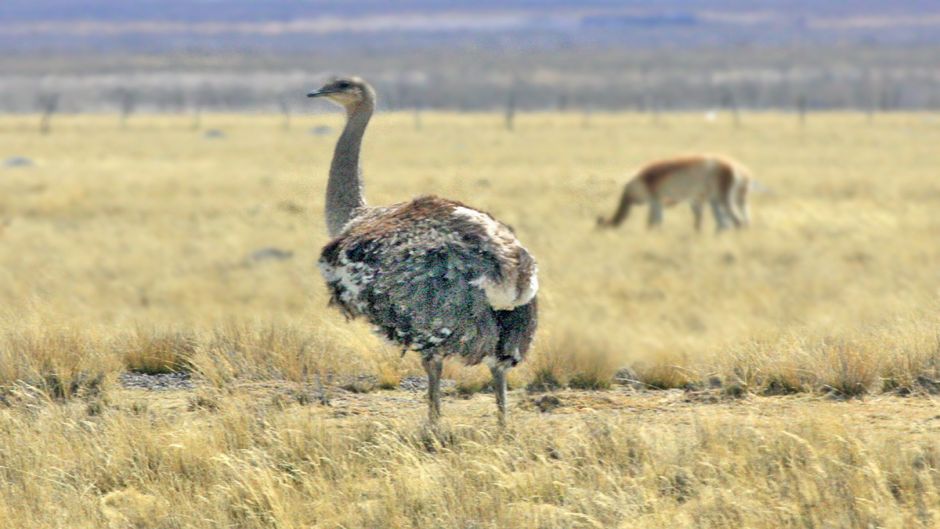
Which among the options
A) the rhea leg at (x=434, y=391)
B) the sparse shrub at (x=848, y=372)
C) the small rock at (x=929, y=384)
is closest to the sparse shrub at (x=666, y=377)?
the sparse shrub at (x=848, y=372)

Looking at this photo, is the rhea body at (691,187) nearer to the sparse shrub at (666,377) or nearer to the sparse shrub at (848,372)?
the sparse shrub at (666,377)

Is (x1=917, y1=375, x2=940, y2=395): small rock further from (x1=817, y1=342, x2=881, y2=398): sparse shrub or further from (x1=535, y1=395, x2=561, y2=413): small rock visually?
(x1=535, y1=395, x2=561, y2=413): small rock

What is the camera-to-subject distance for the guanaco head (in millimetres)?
7836

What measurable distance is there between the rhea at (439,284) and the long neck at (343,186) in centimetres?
83

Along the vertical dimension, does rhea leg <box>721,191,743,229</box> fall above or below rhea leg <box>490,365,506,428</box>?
below

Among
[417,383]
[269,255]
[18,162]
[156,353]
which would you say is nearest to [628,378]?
[417,383]


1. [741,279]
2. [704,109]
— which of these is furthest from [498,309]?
[704,109]

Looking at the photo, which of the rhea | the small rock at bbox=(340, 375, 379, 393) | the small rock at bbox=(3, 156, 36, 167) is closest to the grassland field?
the small rock at bbox=(340, 375, 379, 393)

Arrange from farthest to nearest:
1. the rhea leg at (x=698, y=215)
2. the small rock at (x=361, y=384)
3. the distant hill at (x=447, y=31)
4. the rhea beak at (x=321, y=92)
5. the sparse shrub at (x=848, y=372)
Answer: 1. the distant hill at (x=447, y=31)
2. the rhea leg at (x=698, y=215)
3. the rhea beak at (x=321, y=92)
4. the small rock at (x=361, y=384)
5. the sparse shrub at (x=848, y=372)

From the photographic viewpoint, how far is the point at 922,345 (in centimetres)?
729

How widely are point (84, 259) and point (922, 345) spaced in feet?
42.7

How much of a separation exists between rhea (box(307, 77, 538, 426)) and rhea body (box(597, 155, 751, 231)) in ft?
51.4

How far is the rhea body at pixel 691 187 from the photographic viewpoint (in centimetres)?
2172

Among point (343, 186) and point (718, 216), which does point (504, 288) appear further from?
point (718, 216)
